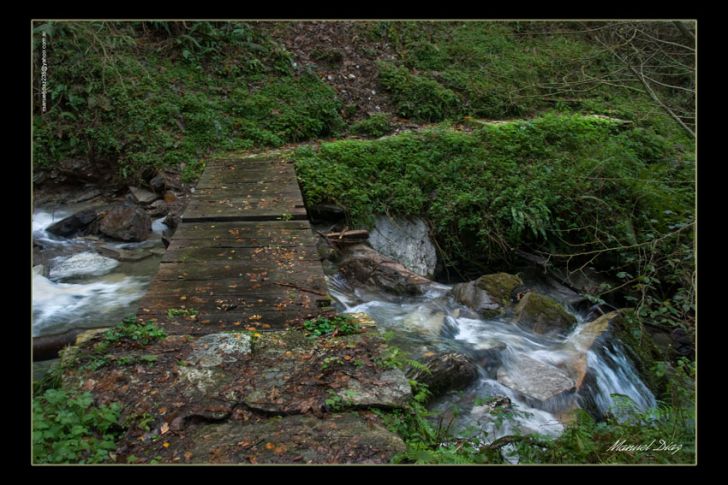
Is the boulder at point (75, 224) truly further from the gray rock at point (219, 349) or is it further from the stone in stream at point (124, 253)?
the gray rock at point (219, 349)

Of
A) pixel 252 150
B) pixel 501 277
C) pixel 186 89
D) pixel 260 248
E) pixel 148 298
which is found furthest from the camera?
pixel 186 89

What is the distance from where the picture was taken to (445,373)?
4398mm

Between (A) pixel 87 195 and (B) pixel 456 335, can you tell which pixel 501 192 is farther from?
(A) pixel 87 195

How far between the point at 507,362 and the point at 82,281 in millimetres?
5100

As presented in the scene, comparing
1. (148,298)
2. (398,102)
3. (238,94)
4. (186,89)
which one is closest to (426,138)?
(398,102)

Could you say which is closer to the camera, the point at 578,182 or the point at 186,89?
the point at 578,182

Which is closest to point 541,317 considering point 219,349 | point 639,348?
point 639,348

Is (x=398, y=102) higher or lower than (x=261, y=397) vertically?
higher

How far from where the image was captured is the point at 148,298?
3762 millimetres

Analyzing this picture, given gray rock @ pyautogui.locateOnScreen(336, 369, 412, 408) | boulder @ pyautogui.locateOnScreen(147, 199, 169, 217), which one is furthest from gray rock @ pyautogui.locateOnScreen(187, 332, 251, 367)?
boulder @ pyautogui.locateOnScreen(147, 199, 169, 217)

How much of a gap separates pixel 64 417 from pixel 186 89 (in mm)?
8642

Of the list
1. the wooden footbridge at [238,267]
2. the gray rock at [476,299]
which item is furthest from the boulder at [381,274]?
the wooden footbridge at [238,267]

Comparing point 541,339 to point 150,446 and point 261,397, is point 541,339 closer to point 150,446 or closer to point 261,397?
point 261,397

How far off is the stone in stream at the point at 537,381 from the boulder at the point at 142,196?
6.05 meters
